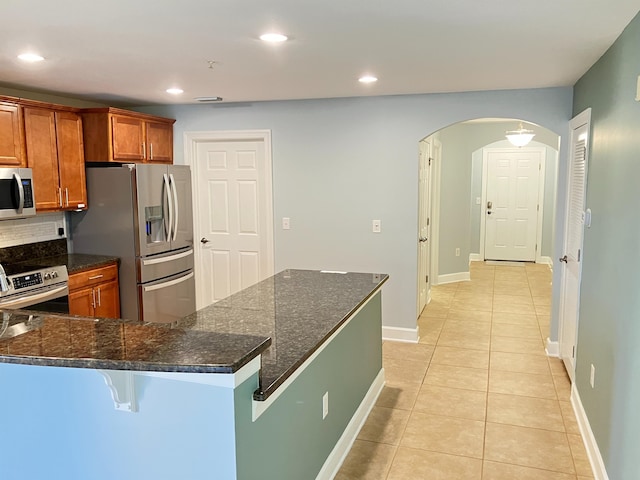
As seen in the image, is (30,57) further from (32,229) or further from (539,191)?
(539,191)

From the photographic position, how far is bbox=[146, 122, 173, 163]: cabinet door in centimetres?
504

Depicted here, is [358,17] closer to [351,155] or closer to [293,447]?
[293,447]

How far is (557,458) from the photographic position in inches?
114

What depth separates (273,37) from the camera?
2611 mm

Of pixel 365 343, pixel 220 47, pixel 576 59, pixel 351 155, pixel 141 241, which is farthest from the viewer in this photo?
pixel 351 155

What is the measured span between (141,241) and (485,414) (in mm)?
3117

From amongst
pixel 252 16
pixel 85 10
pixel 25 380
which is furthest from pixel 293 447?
pixel 85 10

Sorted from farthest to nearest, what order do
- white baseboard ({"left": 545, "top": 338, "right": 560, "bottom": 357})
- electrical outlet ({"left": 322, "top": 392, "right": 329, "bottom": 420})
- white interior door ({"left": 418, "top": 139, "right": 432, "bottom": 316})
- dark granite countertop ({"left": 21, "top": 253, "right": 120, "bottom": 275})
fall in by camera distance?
white interior door ({"left": 418, "top": 139, "right": 432, "bottom": 316}) → white baseboard ({"left": 545, "top": 338, "right": 560, "bottom": 357}) → dark granite countertop ({"left": 21, "top": 253, "right": 120, "bottom": 275}) → electrical outlet ({"left": 322, "top": 392, "right": 329, "bottom": 420})

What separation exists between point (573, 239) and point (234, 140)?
130 inches

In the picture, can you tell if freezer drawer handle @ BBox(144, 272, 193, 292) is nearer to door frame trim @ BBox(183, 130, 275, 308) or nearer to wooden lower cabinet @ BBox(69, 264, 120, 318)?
wooden lower cabinet @ BBox(69, 264, 120, 318)

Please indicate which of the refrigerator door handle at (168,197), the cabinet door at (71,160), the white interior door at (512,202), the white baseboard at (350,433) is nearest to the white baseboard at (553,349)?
the white baseboard at (350,433)

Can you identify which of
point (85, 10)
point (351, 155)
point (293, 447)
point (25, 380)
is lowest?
point (293, 447)

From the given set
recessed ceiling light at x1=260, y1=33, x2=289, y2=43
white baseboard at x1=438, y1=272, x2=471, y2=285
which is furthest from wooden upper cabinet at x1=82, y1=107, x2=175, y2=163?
white baseboard at x1=438, y1=272, x2=471, y2=285

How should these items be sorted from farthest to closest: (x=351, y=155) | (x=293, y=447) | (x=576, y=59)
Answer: (x=351, y=155), (x=576, y=59), (x=293, y=447)
